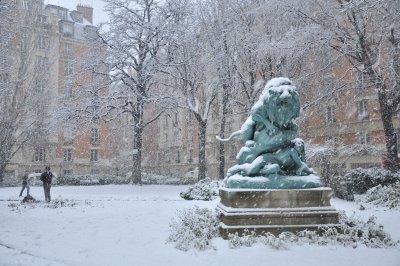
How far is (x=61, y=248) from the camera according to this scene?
728 centimetres

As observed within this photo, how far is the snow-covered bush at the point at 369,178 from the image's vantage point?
53.7 feet

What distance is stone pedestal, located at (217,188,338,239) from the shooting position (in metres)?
7.30

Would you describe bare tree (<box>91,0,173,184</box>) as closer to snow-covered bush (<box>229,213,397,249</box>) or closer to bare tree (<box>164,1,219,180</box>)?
bare tree (<box>164,1,219,180</box>)

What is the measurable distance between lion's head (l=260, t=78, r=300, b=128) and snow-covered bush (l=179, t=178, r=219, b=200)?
29.6 ft

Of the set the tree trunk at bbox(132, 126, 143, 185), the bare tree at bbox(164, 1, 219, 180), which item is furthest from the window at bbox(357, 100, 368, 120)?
the tree trunk at bbox(132, 126, 143, 185)

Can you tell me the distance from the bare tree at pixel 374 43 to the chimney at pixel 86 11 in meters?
40.1

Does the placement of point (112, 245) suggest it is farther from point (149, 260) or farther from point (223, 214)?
point (223, 214)

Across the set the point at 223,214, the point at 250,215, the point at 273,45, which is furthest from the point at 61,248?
the point at 273,45

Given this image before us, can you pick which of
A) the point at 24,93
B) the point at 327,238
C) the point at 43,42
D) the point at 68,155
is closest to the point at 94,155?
the point at 68,155

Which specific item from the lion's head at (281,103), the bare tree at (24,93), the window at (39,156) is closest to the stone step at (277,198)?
the lion's head at (281,103)

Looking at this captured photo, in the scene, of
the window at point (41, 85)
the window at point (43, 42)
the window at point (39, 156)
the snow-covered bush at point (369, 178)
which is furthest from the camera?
the window at point (39, 156)

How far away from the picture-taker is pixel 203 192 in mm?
16875

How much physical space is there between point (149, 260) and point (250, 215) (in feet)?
7.14

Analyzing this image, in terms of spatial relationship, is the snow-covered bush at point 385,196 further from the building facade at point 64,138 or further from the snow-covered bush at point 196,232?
the building facade at point 64,138
